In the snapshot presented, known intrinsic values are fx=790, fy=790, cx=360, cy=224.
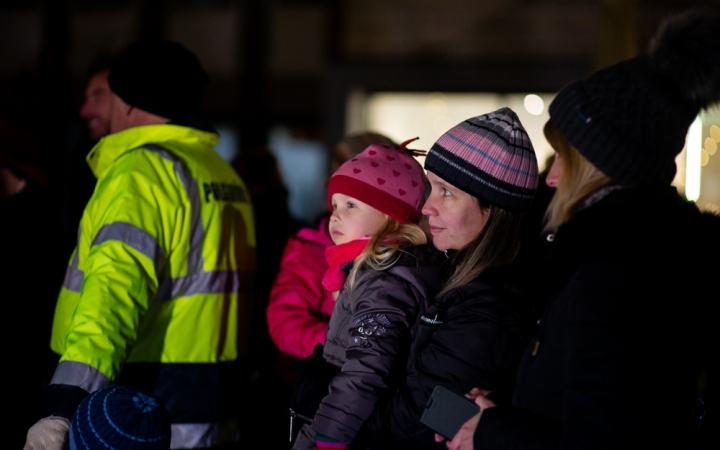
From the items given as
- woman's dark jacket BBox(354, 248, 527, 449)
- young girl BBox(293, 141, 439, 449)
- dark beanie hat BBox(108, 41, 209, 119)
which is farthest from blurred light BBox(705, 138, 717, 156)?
woman's dark jacket BBox(354, 248, 527, 449)

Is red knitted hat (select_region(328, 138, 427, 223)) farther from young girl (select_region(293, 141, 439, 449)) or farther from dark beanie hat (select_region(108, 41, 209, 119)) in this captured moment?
dark beanie hat (select_region(108, 41, 209, 119))

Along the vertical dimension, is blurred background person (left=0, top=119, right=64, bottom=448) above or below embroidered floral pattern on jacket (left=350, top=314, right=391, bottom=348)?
below

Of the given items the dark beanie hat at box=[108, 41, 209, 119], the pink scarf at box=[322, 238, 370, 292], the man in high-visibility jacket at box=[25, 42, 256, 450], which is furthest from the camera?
the dark beanie hat at box=[108, 41, 209, 119]

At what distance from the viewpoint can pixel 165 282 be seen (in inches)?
106

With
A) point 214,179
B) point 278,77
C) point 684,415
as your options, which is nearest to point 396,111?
point 278,77

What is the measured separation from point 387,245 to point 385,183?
23 centimetres

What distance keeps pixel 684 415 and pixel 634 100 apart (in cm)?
69

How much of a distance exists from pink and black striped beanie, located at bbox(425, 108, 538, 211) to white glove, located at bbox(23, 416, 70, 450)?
4.14 ft

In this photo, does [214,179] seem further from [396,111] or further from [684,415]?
[396,111]

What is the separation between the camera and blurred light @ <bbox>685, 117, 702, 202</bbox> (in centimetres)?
626

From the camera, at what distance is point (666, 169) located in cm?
176

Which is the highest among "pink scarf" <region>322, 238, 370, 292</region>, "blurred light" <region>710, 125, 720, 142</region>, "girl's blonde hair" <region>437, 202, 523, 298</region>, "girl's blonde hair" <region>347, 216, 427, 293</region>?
"blurred light" <region>710, 125, 720, 142</region>

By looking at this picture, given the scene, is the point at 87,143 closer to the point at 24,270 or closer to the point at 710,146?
the point at 24,270

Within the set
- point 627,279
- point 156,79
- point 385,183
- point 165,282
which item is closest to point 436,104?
point 156,79
